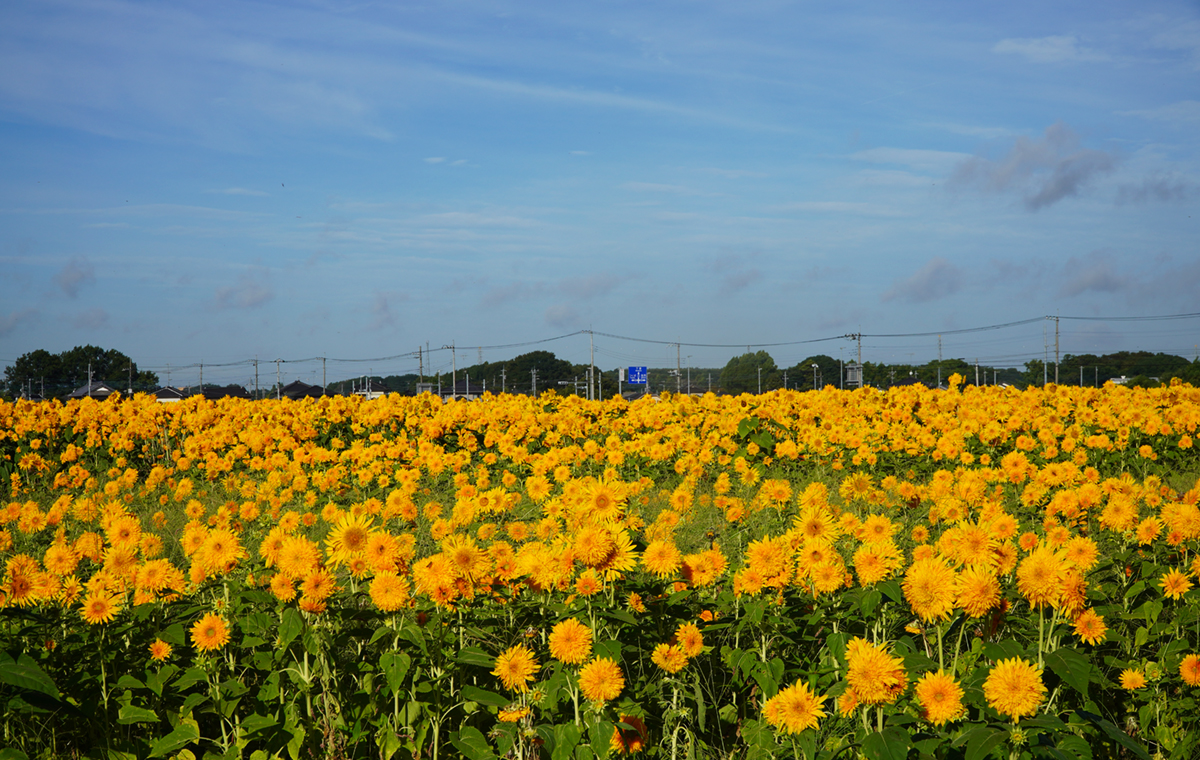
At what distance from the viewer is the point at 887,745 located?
2252 millimetres

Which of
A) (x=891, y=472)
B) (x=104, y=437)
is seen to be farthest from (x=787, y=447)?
(x=104, y=437)

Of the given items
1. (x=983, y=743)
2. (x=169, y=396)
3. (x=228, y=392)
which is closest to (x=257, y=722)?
(x=983, y=743)

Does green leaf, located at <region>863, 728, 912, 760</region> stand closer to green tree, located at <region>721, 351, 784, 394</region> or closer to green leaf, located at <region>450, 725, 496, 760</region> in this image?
green leaf, located at <region>450, 725, 496, 760</region>

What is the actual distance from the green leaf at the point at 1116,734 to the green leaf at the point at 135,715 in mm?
3191

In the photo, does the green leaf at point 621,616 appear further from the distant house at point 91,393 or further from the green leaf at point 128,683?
the distant house at point 91,393

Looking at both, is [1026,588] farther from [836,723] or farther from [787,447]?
[787,447]

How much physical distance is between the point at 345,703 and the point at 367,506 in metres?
1.27

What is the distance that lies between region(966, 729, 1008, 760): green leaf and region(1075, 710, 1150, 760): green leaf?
35 centimetres

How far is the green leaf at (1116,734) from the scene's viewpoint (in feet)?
7.30

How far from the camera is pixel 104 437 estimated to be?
40.6 feet

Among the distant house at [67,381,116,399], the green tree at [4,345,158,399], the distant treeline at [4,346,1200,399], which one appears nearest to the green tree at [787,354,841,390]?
the distant treeline at [4,346,1200,399]

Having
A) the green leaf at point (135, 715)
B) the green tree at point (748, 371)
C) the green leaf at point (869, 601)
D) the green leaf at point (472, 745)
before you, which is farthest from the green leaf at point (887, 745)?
the green tree at point (748, 371)

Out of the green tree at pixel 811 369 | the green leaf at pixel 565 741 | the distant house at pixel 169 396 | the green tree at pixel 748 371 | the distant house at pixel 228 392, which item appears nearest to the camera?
the green leaf at pixel 565 741

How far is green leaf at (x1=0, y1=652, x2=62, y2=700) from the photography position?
2533mm
